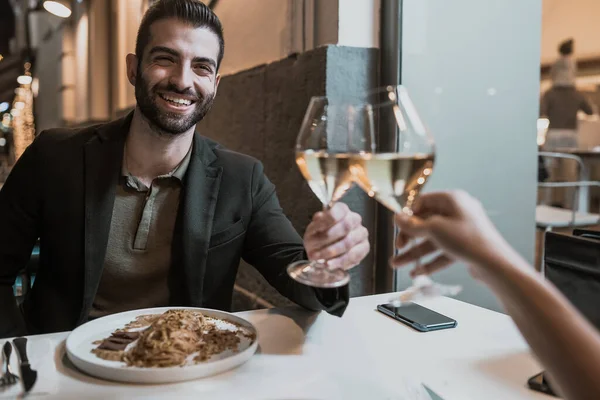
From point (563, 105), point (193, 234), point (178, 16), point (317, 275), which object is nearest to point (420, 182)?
point (317, 275)

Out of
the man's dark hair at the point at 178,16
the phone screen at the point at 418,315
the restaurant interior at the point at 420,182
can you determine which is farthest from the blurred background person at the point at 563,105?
the phone screen at the point at 418,315

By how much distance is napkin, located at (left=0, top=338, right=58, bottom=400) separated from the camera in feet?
2.78

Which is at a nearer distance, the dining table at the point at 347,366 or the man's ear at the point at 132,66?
the dining table at the point at 347,366

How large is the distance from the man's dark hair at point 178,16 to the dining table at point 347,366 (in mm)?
956

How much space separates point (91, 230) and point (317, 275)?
0.92 metres

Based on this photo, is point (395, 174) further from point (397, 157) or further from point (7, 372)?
point (7, 372)

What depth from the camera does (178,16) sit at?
5.67 feet

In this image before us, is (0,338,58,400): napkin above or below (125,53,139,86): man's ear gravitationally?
below

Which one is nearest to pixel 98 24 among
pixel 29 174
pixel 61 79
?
pixel 61 79

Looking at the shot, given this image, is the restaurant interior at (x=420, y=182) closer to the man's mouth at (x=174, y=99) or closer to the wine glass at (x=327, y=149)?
the wine glass at (x=327, y=149)

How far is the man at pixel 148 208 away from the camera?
1614mm

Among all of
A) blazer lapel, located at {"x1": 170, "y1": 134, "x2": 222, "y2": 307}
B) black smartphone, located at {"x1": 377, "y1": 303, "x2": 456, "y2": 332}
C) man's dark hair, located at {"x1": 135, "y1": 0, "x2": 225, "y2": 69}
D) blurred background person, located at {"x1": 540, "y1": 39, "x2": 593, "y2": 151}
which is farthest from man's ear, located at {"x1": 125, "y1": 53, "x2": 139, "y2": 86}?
blurred background person, located at {"x1": 540, "y1": 39, "x2": 593, "y2": 151}

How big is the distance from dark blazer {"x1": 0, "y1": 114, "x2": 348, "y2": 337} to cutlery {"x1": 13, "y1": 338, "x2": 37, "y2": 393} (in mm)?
563

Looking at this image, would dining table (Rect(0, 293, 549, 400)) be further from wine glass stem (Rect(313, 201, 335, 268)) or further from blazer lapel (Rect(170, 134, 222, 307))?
blazer lapel (Rect(170, 134, 222, 307))
